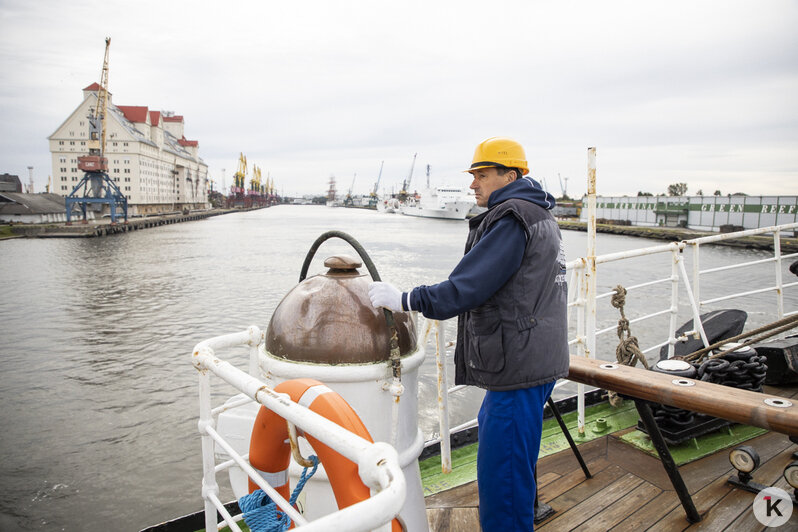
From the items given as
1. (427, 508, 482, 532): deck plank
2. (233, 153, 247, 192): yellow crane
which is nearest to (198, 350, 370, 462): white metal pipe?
(427, 508, 482, 532): deck plank

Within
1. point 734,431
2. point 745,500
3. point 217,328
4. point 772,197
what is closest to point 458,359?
point 745,500

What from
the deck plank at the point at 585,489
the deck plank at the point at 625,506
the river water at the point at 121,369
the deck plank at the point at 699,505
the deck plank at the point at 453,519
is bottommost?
the river water at the point at 121,369

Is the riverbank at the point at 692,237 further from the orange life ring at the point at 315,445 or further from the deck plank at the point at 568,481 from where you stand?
the orange life ring at the point at 315,445

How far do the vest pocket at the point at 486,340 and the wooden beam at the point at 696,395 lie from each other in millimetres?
788

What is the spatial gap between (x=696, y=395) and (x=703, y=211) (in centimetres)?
5526

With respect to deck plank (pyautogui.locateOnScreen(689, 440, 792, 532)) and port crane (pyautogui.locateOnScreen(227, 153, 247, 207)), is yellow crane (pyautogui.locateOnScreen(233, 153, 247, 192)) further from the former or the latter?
deck plank (pyautogui.locateOnScreen(689, 440, 792, 532))

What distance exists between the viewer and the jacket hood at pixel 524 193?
206 cm

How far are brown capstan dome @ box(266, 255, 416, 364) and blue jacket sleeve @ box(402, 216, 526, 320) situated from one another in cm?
30

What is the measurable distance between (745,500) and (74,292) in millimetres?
22779

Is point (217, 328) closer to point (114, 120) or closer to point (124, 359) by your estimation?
point (124, 359)

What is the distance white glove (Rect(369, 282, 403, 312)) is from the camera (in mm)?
2031

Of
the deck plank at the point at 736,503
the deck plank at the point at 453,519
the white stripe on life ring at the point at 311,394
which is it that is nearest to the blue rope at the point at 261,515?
the white stripe on life ring at the point at 311,394

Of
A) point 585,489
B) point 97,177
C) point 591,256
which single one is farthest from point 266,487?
point 97,177

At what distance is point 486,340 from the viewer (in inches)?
81.0
